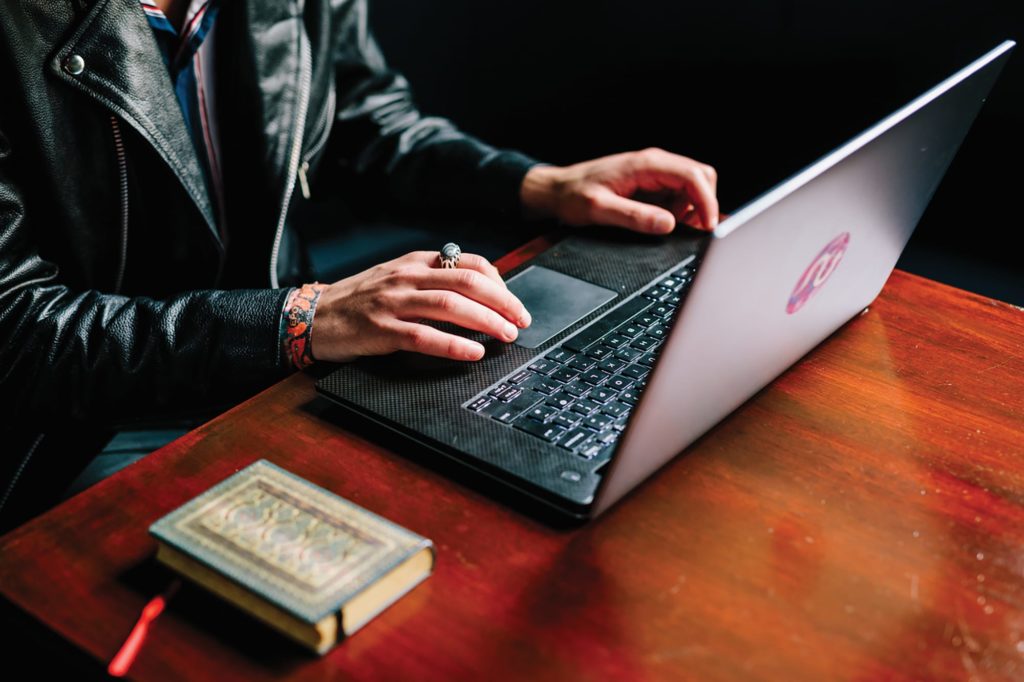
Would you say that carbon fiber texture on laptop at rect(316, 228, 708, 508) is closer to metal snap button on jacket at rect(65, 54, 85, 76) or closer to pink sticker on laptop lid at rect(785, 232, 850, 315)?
pink sticker on laptop lid at rect(785, 232, 850, 315)

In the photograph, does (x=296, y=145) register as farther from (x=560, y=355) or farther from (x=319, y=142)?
(x=560, y=355)

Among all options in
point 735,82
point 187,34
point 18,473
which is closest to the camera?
point 18,473

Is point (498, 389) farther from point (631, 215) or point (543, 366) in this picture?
point (631, 215)

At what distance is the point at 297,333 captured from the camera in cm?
89

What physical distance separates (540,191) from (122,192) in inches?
21.1

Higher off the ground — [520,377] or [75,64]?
[75,64]

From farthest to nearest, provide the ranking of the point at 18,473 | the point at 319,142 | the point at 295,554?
the point at 319,142
the point at 18,473
the point at 295,554

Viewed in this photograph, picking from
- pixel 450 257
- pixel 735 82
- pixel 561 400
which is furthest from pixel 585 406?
pixel 735 82

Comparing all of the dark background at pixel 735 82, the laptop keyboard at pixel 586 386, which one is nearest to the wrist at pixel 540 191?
the laptop keyboard at pixel 586 386

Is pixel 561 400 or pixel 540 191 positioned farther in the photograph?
pixel 540 191

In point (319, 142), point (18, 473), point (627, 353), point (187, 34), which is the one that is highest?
point (187, 34)

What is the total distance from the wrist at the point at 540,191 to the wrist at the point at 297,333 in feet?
1.40

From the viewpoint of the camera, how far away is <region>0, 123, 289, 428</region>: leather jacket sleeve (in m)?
0.90

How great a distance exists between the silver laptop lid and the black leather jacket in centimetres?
42
